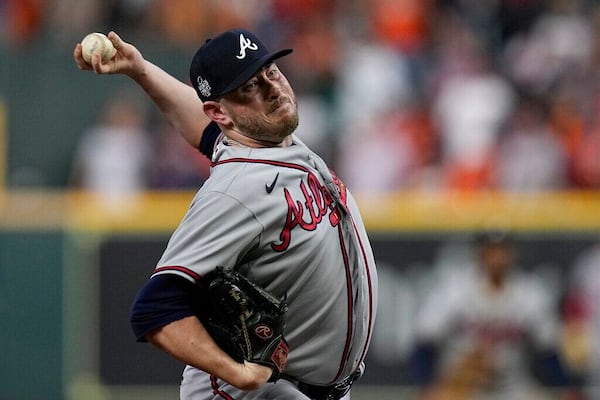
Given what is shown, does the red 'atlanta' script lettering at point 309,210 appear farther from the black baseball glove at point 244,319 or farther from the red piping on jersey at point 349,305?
the black baseball glove at point 244,319

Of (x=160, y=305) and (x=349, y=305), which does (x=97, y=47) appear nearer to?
(x=160, y=305)

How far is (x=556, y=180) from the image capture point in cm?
1209

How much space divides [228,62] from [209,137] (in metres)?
0.74

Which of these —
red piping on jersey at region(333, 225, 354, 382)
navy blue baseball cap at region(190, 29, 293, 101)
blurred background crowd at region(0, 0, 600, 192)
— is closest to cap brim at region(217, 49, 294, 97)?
navy blue baseball cap at region(190, 29, 293, 101)

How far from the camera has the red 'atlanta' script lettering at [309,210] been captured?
4.84m

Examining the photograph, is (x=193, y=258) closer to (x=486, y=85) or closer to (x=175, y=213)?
(x=175, y=213)

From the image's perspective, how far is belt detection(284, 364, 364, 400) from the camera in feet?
16.7

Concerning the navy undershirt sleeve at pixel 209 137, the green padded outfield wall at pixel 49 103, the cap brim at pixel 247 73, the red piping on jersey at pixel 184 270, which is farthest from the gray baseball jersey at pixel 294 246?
the green padded outfield wall at pixel 49 103

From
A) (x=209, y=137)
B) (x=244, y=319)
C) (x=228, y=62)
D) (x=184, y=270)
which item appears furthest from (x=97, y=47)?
(x=244, y=319)

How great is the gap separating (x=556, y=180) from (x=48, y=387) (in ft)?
15.5

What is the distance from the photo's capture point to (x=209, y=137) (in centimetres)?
562

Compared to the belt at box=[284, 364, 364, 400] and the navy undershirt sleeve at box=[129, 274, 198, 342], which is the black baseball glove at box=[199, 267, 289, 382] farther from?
the belt at box=[284, 364, 364, 400]

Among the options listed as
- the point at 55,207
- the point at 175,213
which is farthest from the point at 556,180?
the point at 55,207

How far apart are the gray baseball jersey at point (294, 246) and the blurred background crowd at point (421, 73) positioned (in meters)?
6.87
